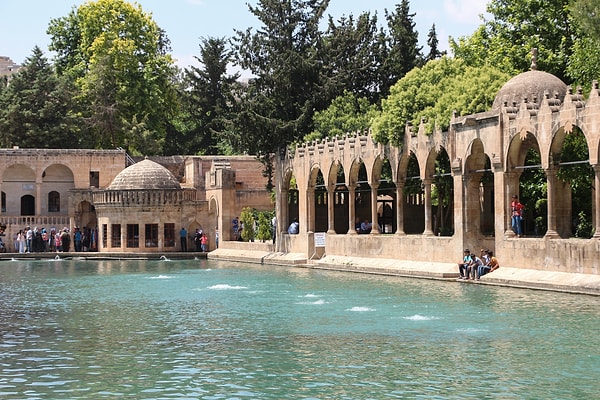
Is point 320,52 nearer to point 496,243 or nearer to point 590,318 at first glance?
point 496,243

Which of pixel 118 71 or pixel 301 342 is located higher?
pixel 118 71

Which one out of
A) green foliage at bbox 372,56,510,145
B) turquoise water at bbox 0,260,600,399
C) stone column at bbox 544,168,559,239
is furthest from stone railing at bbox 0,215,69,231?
stone column at bbox 544,168,559,239

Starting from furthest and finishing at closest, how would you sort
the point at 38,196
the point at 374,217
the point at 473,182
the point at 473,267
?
the point at 38,196, the point at 374,217, the point at 473,182, the point at 473,267

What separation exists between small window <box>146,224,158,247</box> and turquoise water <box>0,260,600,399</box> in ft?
71.3

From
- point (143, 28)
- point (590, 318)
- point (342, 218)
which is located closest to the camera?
point (590, 318)

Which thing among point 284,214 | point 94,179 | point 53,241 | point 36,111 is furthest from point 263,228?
point 36,111

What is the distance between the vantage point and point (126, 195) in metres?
53.1

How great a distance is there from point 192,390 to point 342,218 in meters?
35.7

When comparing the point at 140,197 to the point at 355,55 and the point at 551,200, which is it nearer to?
the point at 355,55

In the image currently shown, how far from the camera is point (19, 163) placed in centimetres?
6097

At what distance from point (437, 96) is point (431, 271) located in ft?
28.3

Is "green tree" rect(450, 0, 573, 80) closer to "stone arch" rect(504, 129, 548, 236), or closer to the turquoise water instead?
"stone arch" rect(504, 129, 548, 236)

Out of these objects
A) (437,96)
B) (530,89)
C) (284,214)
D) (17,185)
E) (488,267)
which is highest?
(437,96)

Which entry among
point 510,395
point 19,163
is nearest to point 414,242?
point 510,395
